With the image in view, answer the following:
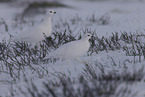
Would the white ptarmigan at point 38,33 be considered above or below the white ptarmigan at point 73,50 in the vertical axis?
above

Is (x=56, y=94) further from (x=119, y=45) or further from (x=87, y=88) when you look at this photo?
(x=119, y=45)

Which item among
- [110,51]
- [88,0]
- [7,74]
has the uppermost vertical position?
[88,0]

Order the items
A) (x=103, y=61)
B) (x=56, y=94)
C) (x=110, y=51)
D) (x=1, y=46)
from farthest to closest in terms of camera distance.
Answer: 1. (x=1, y=46)
2. (x=110, y=51)
3. (x=103, y=61)
4. (x=56, y=94)

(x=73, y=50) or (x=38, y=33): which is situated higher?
(x=38, y=33)

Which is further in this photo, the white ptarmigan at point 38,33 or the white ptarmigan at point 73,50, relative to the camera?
the white ptarmigan at point 38,33

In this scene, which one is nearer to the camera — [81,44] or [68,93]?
[68,93]

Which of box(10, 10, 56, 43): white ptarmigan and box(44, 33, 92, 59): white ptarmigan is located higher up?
box(10, 10, 56, 43): white ptarmigan

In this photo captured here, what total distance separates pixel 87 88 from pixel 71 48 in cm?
102

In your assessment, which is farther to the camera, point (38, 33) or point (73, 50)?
point (38, 33)

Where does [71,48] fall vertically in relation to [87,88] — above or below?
above

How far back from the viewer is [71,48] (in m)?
3.02

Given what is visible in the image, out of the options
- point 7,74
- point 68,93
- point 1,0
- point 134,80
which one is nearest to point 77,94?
point 68,93

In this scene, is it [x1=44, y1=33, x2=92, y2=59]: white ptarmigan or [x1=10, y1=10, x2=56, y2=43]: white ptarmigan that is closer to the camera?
[x1=44, y1=33, x2=92, y2=59]: white ptarmigan

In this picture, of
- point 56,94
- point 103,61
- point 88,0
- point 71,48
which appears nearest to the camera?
point 56,94
